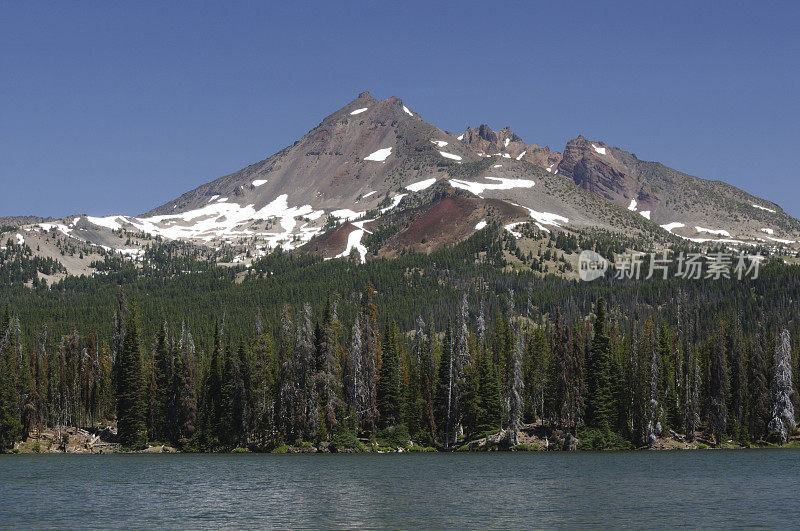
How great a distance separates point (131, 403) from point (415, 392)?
40295 mm

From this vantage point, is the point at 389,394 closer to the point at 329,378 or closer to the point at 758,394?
the point at 329,378

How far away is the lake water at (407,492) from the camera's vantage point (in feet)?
166

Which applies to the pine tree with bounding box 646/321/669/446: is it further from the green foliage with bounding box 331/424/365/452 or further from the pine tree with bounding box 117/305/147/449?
the pine tree with bounding box 117/305/147/449

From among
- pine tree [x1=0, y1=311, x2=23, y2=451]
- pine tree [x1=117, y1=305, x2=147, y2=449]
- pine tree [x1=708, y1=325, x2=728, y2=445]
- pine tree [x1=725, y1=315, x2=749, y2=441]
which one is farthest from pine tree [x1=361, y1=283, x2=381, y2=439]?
pine tree [x1=725, y1=315, x2=749, y2=441]

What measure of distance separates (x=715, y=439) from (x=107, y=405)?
10193 cm

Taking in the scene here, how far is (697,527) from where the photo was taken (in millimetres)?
46750

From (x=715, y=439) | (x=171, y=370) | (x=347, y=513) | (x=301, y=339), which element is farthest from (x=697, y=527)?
(x=171, y=370)

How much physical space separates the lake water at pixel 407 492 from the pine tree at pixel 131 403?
68.2ft

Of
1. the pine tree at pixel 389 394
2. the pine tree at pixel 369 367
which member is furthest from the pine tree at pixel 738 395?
the pine tree at pixel 369 367

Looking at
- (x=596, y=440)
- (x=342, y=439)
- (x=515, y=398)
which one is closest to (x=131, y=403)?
(x=342, y=439)

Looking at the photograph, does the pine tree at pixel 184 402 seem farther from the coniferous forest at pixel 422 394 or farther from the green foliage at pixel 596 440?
the green foliage at pixel 596 440

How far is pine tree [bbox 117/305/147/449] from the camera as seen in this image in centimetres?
12012

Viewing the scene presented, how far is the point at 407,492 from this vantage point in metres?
64.3

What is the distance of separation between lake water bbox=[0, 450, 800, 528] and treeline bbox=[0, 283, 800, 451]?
48.4 ft
